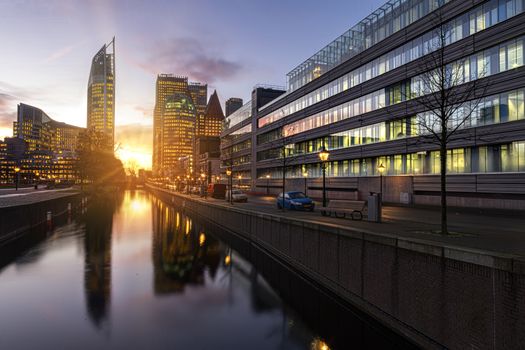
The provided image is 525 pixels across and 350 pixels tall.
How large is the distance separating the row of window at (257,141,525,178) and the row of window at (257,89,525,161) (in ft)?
7.48

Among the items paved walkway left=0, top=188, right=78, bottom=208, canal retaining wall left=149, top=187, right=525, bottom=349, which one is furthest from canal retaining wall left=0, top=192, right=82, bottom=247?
canal retaining wall left=149, top=187, right=525, bottom=349

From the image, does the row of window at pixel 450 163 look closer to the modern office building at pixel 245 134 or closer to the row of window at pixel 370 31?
the row of window at pixel 370 31

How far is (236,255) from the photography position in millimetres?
25203

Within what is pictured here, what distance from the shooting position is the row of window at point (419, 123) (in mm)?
30663

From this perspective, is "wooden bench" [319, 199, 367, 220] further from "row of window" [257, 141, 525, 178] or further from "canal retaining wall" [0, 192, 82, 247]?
"canal retaining wall" [0, 192, 82, 247]

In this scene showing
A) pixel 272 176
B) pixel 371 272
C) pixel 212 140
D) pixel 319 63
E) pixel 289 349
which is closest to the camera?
pixel 289 349

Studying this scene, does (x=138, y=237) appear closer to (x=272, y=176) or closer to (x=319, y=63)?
(x=319, y=63)

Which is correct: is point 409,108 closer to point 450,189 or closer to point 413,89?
point 413,89

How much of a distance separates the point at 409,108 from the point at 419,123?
24292mm

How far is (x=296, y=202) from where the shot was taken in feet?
102

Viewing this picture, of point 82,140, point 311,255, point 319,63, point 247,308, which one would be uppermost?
point 319,63

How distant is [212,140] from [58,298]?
6630 inches

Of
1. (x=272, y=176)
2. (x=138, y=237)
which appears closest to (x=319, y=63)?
(x=272, y=176)

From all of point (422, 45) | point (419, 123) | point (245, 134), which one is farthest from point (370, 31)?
point (245, 134)
